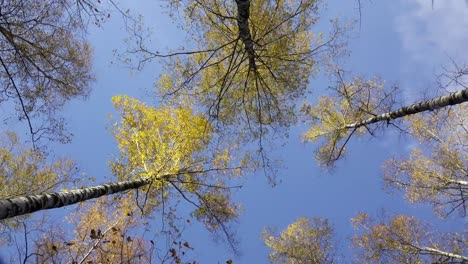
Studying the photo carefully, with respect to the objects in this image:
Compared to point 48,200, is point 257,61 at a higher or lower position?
higher

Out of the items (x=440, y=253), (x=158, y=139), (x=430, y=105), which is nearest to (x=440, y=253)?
(x=440, y=253)

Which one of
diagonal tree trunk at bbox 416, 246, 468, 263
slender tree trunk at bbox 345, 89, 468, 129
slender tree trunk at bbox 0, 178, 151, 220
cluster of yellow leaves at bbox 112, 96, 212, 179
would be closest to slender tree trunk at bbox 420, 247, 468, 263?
diagonal tree trunk at bbox 416, 246, 468, 263

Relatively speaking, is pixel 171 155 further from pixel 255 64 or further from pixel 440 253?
pixel 440 253

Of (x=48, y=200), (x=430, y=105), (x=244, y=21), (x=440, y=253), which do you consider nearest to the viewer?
(x=48, y=200)

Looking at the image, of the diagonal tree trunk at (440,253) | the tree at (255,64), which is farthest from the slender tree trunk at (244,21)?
the diagonal tree trunk at (440,253)

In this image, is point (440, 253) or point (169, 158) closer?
point (169, 158)

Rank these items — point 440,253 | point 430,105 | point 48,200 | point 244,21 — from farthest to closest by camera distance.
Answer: point 440,253, point 430,105, point 244,21, point 48,200

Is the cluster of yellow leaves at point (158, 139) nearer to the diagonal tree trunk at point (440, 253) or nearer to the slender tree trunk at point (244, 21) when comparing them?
the slender tree trunk at point (244, 21)

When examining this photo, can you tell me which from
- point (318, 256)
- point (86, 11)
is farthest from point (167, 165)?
point (318, 256)

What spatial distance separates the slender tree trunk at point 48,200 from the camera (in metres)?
4.47

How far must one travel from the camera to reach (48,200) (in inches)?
203

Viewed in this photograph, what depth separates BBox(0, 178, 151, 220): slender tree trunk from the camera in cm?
Result: 447

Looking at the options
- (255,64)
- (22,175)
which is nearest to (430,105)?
(255,64)

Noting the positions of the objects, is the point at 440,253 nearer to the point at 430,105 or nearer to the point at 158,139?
the point at 430,105
